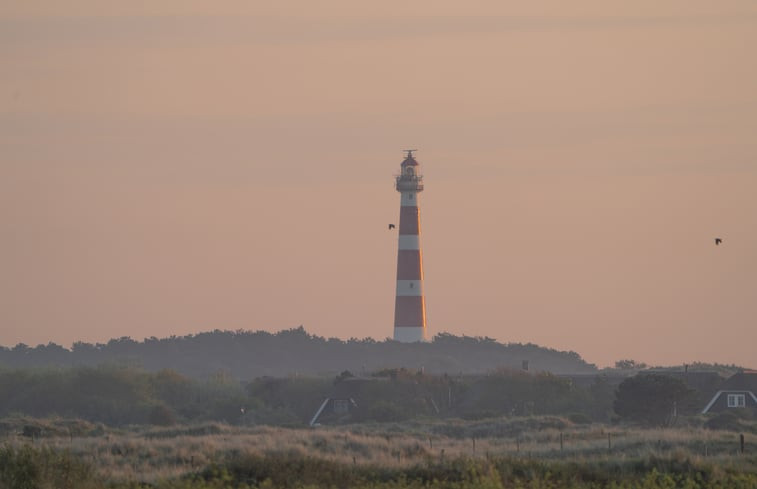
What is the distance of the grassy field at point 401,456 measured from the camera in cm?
4112

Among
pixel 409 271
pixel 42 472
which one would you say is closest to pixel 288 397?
pixel 409 271

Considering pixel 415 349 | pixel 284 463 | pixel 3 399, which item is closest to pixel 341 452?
pixel 284 463

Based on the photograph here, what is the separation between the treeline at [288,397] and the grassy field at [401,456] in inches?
300

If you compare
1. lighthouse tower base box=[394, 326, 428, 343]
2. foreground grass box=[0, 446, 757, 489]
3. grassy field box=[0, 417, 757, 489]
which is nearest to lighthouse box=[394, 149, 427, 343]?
lighthouse tower base box=[394, 326, 428, 343]

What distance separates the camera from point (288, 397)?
9644cm

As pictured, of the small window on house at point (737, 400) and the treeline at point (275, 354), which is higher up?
the treeline at point (275, 354)

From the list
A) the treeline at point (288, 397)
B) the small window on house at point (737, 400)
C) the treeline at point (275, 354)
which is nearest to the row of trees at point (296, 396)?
the treeline at point (288, 397)

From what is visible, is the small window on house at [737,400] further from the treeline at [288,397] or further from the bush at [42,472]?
the bush at [42,472]

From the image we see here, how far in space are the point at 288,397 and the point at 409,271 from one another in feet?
41.8

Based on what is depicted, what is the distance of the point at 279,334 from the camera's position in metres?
158

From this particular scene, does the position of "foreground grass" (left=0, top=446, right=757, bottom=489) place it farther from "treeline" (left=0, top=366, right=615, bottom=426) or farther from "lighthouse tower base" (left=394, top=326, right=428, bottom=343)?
"lighthouse tower base" (left=394, top=326, right=428, bottom=343)

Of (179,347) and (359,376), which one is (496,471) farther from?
(179,347)

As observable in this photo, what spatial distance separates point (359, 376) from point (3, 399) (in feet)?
67.1

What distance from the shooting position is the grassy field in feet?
135
